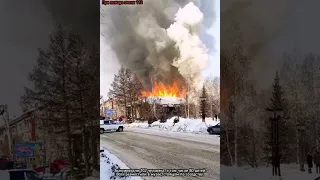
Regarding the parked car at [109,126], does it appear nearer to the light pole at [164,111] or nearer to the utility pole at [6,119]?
the light pole at [164,111]

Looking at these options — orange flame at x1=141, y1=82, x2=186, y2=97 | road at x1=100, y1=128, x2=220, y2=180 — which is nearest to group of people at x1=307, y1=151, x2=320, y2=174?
road at x1=100, y1=128, x2=220, y2=180

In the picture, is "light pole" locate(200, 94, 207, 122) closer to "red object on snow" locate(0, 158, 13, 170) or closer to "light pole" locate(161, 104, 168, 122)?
"light pole" locate(161, 104, 168, 122)

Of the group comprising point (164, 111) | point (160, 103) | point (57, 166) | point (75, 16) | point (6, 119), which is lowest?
point (57, 166)

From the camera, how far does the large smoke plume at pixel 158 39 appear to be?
17.8 ft

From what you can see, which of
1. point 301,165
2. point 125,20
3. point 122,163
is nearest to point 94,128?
point 122,163

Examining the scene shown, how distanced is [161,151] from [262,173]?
1.57 metres

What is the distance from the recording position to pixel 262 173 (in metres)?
5.60

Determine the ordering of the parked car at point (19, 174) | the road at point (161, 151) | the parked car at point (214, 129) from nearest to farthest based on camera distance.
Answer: the road at point (161, 151), the parked car at point (214, 129), the parked car at point (19, 174)

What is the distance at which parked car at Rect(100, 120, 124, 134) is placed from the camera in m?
5.50

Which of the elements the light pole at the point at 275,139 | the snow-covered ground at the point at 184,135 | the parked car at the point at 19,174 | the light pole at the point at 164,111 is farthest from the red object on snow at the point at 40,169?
the light pole at the point at 275,139

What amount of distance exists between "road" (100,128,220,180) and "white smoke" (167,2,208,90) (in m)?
0.90

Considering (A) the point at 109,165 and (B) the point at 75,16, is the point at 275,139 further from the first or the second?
(B) the point at 75,16

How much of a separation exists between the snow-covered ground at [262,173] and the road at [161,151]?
0.77 feet

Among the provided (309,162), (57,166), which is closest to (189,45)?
(309,162)
